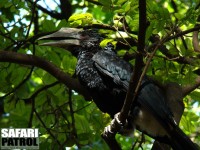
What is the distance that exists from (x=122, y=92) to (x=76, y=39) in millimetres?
836

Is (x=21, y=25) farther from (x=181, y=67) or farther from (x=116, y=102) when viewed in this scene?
(x=181, y=67)

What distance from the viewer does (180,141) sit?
3.23 meters

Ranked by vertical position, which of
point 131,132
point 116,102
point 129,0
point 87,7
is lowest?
point 131,132

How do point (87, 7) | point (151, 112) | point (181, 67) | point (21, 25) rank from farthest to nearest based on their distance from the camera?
point (87, 7) < point (21, 25) < point (181, 67) < point (151, 112)

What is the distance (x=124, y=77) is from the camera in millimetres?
3467

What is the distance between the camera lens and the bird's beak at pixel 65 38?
12.6 feet

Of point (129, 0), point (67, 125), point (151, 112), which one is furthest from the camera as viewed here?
point (67, 125)

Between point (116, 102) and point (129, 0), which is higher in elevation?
point (129, 0)

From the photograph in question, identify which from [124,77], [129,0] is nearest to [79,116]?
[124,77]

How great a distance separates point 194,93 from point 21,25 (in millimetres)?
1707

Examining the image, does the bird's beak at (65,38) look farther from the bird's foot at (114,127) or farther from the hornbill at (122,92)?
the bird's foot at (114,127)

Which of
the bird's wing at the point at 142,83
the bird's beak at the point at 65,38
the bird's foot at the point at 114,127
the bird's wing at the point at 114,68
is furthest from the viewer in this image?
the bird's beak at the point at 65,38

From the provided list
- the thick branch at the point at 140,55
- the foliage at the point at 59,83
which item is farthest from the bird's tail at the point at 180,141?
the thick branch at the point at 140,55

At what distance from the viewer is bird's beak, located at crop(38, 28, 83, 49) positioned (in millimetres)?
3836
